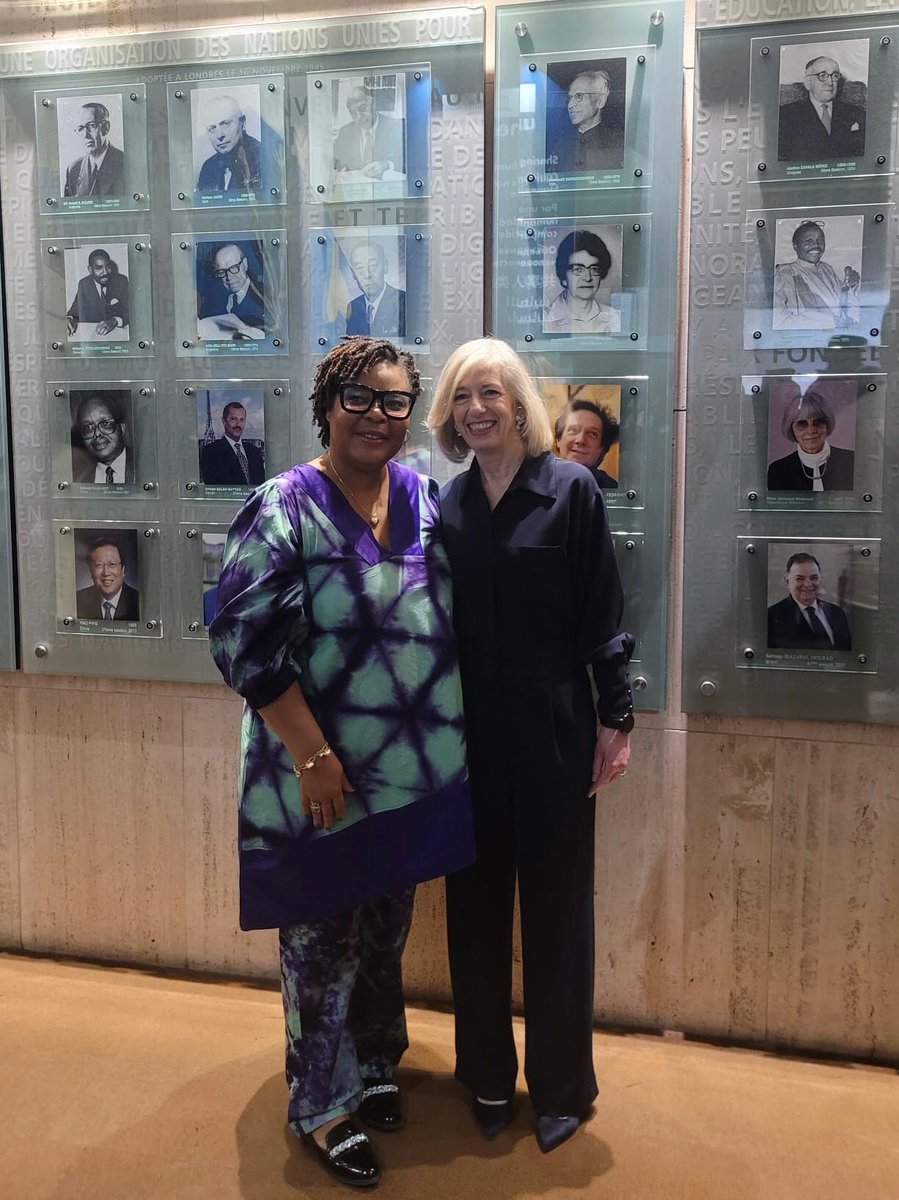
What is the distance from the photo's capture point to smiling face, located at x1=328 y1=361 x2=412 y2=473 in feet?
6.22

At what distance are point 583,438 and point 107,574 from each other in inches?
55.2

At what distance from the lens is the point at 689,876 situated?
8.40 ft

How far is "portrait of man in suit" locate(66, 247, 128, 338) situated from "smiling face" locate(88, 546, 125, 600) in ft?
1.99

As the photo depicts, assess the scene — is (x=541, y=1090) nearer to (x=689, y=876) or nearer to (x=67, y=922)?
(x=689, y=876)

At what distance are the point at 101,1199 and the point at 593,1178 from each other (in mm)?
1009

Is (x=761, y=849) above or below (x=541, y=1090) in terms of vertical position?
above

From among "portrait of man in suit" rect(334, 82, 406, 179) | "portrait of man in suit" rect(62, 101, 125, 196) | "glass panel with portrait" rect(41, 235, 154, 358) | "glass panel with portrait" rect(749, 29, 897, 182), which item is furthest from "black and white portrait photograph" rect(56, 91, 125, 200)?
"glass panel with portrait" rect(749, 29, 897, 182)

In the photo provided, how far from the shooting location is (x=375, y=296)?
2.54m

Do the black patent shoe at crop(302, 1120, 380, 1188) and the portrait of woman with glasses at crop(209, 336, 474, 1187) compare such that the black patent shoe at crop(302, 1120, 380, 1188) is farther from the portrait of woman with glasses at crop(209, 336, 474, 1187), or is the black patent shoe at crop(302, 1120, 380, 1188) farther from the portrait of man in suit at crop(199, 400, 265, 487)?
the portrait of man in suit at crop(199, 400, 265, 487)

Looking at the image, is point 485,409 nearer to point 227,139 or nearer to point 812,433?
point 812,433

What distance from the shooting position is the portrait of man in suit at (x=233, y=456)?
2660mm

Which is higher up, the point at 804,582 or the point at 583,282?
the point at 583,282

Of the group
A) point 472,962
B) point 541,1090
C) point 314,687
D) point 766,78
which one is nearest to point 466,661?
point 314,687

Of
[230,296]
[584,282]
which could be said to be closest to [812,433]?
[584,282]
